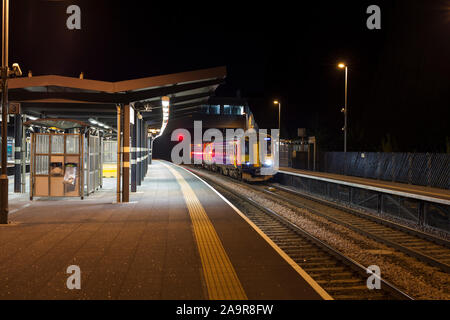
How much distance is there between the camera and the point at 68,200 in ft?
43.6

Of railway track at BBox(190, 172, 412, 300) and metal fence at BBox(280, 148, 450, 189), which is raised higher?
metal fence at BBox(280, 148, 450, 189)

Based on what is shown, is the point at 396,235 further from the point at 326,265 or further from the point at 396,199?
the point at 396,199

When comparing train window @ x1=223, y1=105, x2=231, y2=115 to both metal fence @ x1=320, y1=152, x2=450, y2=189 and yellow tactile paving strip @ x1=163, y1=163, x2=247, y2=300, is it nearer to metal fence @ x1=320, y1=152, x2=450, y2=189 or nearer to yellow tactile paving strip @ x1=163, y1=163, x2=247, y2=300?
metal fence @ x1=320, y1=152, x2=450, y2=189

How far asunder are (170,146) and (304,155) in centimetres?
4826

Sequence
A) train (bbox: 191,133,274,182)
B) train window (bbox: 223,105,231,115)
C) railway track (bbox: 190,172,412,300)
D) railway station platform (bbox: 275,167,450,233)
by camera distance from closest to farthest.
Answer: railway track (bbox: 190,172,412,300) < railway station platform (bbox: 275,167,450,233) < train (bbox: 191,133,274,182) < train window (bbox: 223,105,231,115)

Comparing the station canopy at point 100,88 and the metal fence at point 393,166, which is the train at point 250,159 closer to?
the metal fence at point 393,166

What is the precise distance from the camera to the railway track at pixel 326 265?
205 inches

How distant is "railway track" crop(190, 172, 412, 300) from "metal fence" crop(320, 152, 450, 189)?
9.65 m

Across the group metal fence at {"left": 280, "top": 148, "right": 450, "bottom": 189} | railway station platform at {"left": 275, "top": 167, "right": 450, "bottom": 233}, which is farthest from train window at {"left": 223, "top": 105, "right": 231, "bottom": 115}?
railway station platform at {"left": 275, "top": 167, "right": 450, "bottom": 233}

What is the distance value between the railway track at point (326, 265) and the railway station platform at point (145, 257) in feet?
1.57

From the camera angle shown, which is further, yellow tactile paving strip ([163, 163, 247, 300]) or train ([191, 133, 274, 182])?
train ([191, 133, 274, 182])

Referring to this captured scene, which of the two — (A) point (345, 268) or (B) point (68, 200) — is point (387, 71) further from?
(A) point (345, 268)

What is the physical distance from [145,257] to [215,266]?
3.95 feet

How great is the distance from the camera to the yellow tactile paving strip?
471 cm
